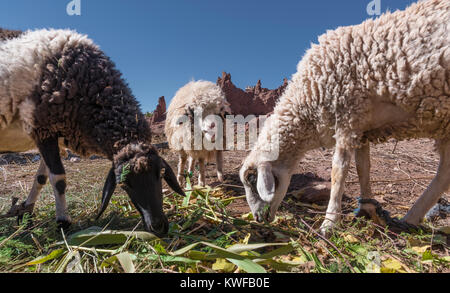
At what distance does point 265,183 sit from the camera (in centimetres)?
329

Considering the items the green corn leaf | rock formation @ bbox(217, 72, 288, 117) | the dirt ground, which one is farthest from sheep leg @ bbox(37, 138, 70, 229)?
rock formation @ bbox(217, 72, 288, 117)

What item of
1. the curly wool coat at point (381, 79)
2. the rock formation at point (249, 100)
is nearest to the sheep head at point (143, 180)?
the curly wool coat at point (381, 79)

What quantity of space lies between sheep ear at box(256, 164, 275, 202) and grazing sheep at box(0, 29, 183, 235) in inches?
41.6

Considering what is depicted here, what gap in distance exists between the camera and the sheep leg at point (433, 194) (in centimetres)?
312

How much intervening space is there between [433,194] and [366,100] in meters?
1.51

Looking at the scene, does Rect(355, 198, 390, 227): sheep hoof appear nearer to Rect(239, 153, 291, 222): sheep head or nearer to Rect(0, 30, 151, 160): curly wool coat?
Rect(239, 153, 291, 222): sheep head

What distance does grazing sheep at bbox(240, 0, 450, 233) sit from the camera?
2676mm

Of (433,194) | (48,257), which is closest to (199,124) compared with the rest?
(48,257)

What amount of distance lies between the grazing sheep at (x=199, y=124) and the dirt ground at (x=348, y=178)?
70 cm

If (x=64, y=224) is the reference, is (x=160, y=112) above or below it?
above

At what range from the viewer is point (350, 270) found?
1.92 meters

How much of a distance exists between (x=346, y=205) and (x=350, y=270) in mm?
2165

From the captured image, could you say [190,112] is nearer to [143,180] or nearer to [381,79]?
[143,180]
